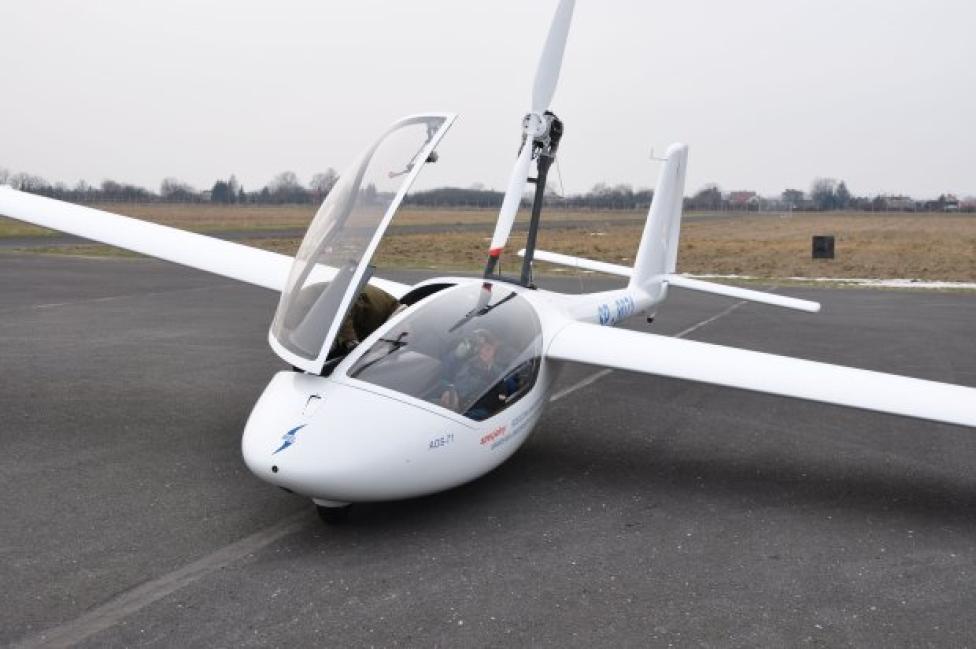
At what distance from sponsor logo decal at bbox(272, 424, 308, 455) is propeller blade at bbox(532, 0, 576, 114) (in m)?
4.71

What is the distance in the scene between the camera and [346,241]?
6227mm

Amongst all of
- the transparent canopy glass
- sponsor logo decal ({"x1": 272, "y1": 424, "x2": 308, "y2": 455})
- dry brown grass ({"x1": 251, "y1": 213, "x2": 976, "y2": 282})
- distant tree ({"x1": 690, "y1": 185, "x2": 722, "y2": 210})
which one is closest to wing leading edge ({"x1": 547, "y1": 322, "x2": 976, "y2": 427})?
the transparent canopy glass

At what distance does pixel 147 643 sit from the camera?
438 cm

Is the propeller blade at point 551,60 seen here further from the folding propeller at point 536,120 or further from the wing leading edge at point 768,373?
the wing leading edge at point 768,373

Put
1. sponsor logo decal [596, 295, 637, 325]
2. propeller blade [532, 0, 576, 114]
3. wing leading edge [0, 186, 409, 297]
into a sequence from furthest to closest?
sponsor logo decal [596, 295, 637, 325]
wing leading edge [0, 186, 409, 297]
propeller blade [532, 0, 576, 114]

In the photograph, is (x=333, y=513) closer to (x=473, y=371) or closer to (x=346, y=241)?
(x=473, y=371)

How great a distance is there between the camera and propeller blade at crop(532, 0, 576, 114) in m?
9.04

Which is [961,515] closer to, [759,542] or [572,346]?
[759,542]

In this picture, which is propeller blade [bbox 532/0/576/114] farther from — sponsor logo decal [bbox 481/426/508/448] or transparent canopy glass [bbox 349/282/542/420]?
sponsor logo decal [bbox 481/426/508/448]

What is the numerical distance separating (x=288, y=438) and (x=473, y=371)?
63.0 inches

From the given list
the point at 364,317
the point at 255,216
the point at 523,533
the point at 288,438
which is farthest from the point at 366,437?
the point at 255,216

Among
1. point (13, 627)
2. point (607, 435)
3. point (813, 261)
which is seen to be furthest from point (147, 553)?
point (813, 261)

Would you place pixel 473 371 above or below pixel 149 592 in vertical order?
above

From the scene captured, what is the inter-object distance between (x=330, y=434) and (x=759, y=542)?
306 cm
